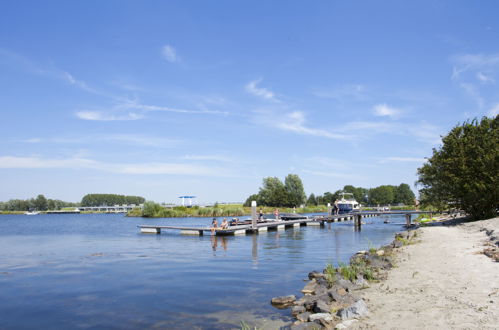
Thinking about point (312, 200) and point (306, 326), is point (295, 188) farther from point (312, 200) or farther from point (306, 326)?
point (306, 326)

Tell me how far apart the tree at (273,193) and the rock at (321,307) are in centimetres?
11519

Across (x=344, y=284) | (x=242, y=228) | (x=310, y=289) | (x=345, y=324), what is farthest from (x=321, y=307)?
(x=242, y=228)

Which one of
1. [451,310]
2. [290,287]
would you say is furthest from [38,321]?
[451,310]

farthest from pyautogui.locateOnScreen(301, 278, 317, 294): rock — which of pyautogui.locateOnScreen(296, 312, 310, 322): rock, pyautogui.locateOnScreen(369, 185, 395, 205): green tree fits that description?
pyautogui.locateOnScreen(369, 185, 395, 205): green tree

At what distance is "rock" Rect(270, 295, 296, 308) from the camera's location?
470 inches

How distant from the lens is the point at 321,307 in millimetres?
9977

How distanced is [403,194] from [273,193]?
9423cm

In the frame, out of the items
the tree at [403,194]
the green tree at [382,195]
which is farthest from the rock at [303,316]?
the tree at [403,194]

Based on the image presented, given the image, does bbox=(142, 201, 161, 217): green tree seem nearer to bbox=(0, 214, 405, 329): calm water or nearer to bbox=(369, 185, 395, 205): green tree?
bbox=(0, 214, 405, 329): calm water

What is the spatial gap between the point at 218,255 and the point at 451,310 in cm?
1794

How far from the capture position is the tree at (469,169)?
28.5 meters

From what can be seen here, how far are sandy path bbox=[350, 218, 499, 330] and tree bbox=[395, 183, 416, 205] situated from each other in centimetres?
18385

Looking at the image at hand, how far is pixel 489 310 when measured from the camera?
793 cm

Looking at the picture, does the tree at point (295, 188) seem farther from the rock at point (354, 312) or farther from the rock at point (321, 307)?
the rock at point (354, 312)
